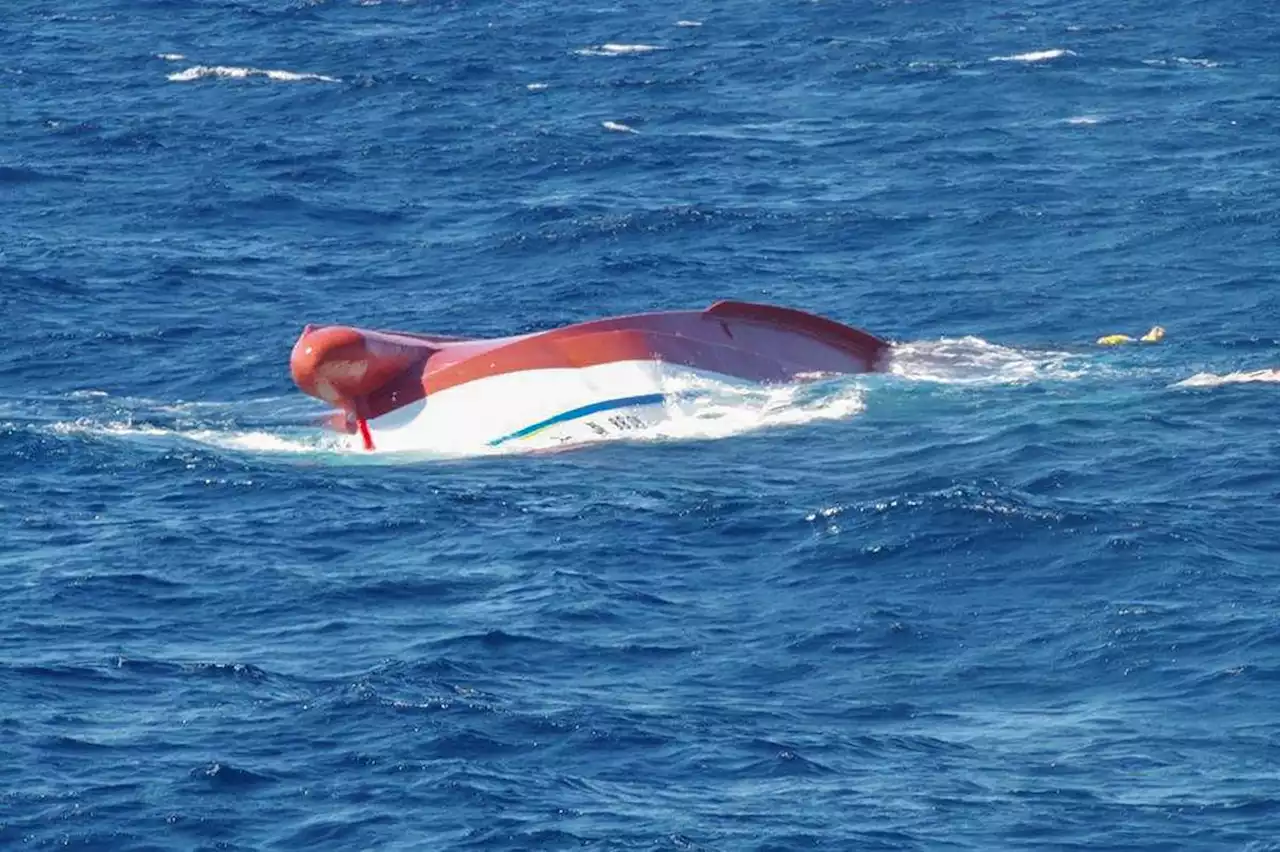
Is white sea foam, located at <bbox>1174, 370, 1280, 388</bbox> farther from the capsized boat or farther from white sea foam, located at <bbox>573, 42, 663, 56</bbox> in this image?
white sea foam, located at <bbox>573, 42, 663, 56</bbox>

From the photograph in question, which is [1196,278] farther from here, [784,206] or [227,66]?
[227,66]

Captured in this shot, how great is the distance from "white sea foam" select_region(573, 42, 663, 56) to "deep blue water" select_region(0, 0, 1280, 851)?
0.24 meters

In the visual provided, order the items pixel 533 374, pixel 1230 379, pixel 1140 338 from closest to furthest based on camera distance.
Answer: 1. pixel 1230 379
2. pixel 533 374
3. pixel 1140 338

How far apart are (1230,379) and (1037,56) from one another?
42546 mm

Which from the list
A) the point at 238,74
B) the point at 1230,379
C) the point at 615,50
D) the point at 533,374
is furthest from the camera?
the point at 615,50

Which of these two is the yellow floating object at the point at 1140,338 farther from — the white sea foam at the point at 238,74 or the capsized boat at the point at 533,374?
the white sea foam at the point at 238,74

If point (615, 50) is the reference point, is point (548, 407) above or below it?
above

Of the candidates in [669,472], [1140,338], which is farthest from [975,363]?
[669,472]

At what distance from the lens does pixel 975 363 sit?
66.9 metres

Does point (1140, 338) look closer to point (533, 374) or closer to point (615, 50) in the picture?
point (533, 374)

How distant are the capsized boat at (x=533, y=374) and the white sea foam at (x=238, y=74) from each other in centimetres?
4303

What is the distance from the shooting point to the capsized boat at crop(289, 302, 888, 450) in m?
63.6

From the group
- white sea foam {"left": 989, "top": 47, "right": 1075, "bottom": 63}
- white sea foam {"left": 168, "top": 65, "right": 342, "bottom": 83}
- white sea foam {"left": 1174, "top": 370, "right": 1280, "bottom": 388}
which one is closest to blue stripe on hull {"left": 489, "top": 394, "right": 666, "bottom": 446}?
white sea foam {"left": 1174, "top": 370, "right": 1280, "bottom": 388}

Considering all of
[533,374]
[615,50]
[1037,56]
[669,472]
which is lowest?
[615,50]
